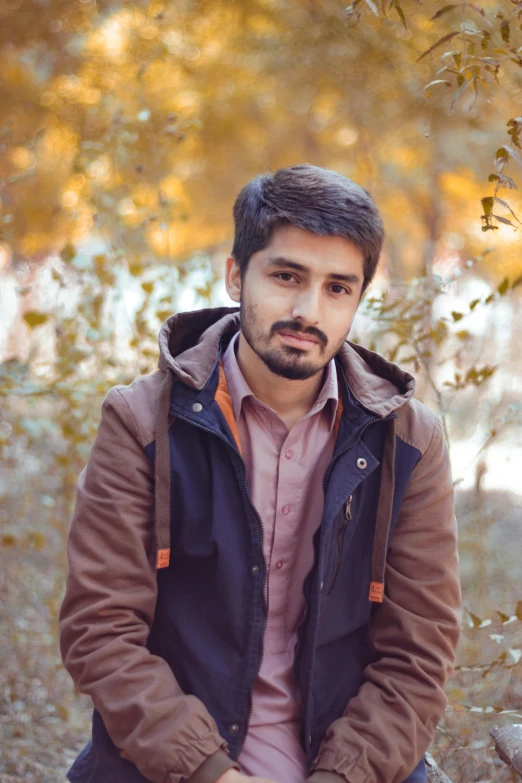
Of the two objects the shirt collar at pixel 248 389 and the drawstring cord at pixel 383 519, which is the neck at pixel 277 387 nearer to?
the shirt collar at pixel 248 389

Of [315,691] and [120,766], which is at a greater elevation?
[315,691]

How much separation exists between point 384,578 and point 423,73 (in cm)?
387

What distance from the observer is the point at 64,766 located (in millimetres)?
2863

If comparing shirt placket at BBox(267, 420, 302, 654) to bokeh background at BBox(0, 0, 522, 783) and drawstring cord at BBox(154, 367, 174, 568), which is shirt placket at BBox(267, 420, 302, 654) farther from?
bokeh background at BBox(0, 0, 522, 783)

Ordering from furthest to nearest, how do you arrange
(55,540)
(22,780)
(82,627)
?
(55,540)
(22,780)
(82,627)

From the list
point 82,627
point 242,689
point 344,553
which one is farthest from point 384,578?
point 82,627

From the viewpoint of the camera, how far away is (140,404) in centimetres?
178

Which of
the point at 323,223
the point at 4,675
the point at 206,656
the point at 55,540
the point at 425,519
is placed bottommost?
the point at 4,675

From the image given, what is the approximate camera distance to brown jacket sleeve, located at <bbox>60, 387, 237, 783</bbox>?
159 cm

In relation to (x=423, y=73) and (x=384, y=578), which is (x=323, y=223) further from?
(x=423, y=73)

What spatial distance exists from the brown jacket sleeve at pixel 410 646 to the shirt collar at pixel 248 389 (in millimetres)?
251

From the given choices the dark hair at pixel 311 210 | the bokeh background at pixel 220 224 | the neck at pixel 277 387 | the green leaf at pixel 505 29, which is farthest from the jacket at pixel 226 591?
the green leaf at pixel 505 29

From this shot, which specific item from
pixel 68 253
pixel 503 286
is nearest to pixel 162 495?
pixel 503 286

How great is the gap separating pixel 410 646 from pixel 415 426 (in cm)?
54
